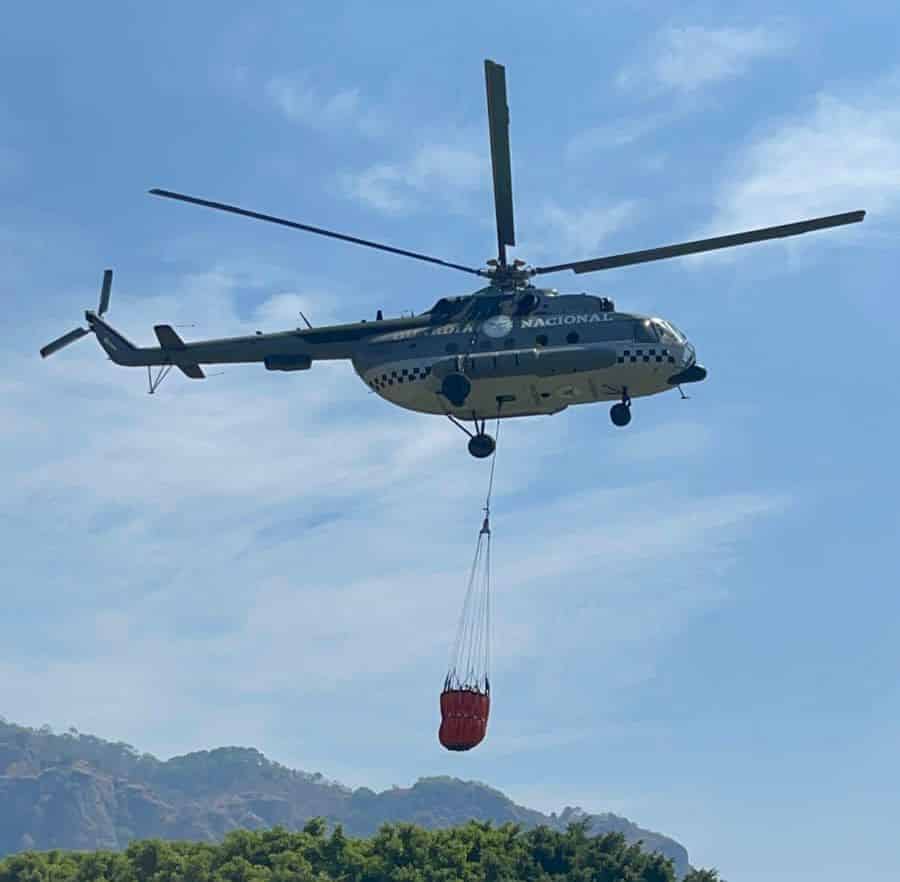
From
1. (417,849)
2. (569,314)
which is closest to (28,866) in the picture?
(417,849)

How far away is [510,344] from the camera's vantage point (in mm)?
48125

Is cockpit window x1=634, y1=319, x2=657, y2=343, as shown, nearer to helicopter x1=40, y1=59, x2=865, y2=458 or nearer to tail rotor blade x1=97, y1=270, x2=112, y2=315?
helicopter x1=40, y1=59, x2=865, y2=458

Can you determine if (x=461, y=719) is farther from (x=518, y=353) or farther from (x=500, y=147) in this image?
(x=500, y=147)

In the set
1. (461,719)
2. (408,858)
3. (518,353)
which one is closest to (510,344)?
(518,353)

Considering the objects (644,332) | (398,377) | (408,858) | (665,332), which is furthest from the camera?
(408,858)

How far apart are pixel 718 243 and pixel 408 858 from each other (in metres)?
→ 40.8

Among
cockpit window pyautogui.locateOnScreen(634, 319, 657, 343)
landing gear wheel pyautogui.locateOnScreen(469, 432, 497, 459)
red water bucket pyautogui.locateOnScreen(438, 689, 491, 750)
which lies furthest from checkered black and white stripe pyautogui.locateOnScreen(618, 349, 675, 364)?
red water bucket pyautogui.locateOnScreen(438, 689, 491, 750)

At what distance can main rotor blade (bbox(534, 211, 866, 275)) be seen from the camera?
45.3 m

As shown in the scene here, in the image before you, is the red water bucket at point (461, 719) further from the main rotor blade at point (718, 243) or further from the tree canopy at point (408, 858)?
the tree canopy at point (408, 858)

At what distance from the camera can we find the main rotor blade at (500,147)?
45.6 metres

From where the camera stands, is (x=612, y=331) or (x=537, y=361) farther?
(x=612, y=331)

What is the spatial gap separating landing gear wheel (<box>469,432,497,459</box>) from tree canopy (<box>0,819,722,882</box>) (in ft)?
102

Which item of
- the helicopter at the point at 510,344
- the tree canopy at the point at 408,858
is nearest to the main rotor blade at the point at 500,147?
the helicopter at the point at 510,344

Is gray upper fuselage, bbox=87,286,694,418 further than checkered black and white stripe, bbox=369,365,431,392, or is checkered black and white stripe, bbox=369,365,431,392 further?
checkered black and white stripe, bbox=369,365,431,392
